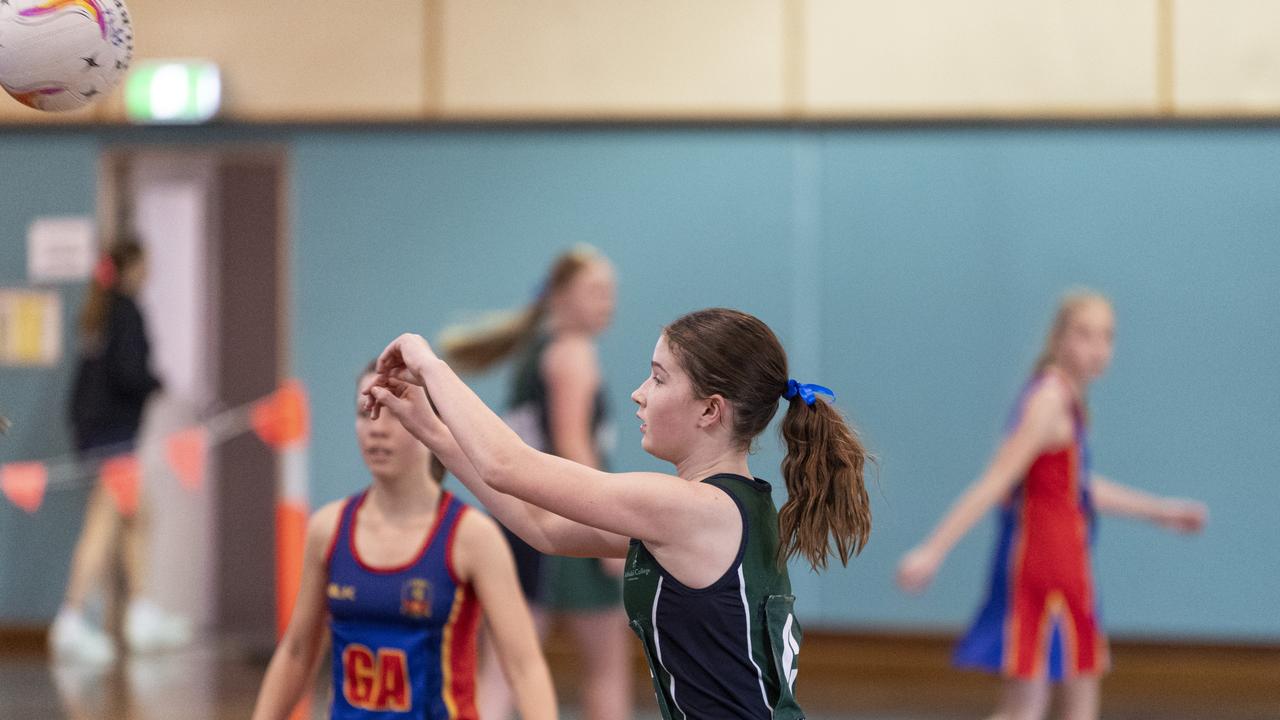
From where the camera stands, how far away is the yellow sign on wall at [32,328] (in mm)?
7297

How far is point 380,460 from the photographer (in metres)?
3.01

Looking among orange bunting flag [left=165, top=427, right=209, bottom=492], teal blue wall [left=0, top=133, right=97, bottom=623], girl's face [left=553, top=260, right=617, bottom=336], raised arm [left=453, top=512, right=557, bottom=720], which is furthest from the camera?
orange bunting flag [left=165, top=427, right=209, bottom=492]

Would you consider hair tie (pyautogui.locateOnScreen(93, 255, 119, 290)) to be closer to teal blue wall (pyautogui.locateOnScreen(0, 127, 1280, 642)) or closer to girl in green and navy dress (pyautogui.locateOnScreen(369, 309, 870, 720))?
teal blue wall (pyautogui.locateOnScreen(0, 127, 1280, 642))

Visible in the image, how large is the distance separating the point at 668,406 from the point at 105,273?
5.57 metres

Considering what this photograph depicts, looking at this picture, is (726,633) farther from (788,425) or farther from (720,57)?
(720,57)

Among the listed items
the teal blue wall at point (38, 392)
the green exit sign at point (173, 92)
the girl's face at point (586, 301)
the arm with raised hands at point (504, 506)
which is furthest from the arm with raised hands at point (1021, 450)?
the teal blue wall at point (38, 392)

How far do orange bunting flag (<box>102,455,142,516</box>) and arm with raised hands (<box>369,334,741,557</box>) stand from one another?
17.8ft

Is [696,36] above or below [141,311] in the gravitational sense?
above

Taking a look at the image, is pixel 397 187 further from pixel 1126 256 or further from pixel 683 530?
pixel 683 530

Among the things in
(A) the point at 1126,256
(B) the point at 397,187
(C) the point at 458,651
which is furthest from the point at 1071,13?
(C) the point at 458,651

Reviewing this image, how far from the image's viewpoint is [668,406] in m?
2.27

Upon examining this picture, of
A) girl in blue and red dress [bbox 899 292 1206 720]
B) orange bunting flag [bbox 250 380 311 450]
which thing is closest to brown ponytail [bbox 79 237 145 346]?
orange bunting flag [bbox 250 380 311 450]

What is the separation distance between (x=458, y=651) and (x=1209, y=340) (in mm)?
4868

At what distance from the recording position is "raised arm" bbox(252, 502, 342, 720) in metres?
2.91
